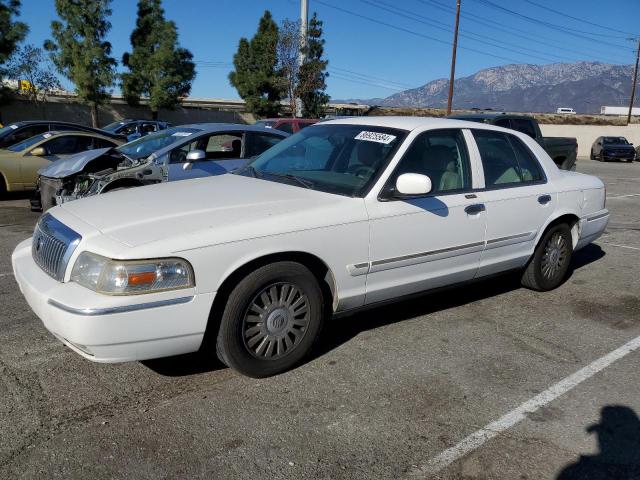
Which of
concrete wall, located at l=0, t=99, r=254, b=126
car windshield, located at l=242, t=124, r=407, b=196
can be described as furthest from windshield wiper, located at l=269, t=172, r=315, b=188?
concrete wall, located at l=0, t=99, r=254, b=126

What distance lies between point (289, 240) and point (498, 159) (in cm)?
233

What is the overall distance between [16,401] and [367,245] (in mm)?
2278

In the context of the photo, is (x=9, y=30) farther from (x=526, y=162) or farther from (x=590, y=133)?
(x=590, y=133)

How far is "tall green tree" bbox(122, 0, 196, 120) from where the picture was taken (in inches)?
1330

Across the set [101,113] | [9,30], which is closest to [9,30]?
[9,30]

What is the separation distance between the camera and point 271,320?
3.50 m

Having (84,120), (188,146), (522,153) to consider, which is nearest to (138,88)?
(84,120)

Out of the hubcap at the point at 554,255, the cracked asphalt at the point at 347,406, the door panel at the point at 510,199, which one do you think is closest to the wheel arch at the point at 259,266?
the cracked asphalt at the point at 347,406

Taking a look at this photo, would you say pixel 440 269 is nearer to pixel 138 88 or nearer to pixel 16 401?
pixel 16 401

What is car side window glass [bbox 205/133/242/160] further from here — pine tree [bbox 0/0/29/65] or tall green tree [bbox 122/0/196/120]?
tall green tree [bbox 122/0/196/120]

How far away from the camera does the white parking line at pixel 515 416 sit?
9.17 ft

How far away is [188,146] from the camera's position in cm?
815

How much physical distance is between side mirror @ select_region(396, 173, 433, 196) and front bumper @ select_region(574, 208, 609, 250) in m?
2.61

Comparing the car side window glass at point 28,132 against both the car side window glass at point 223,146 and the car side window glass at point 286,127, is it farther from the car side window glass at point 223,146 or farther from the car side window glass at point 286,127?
the car side window glass at point 223,146
